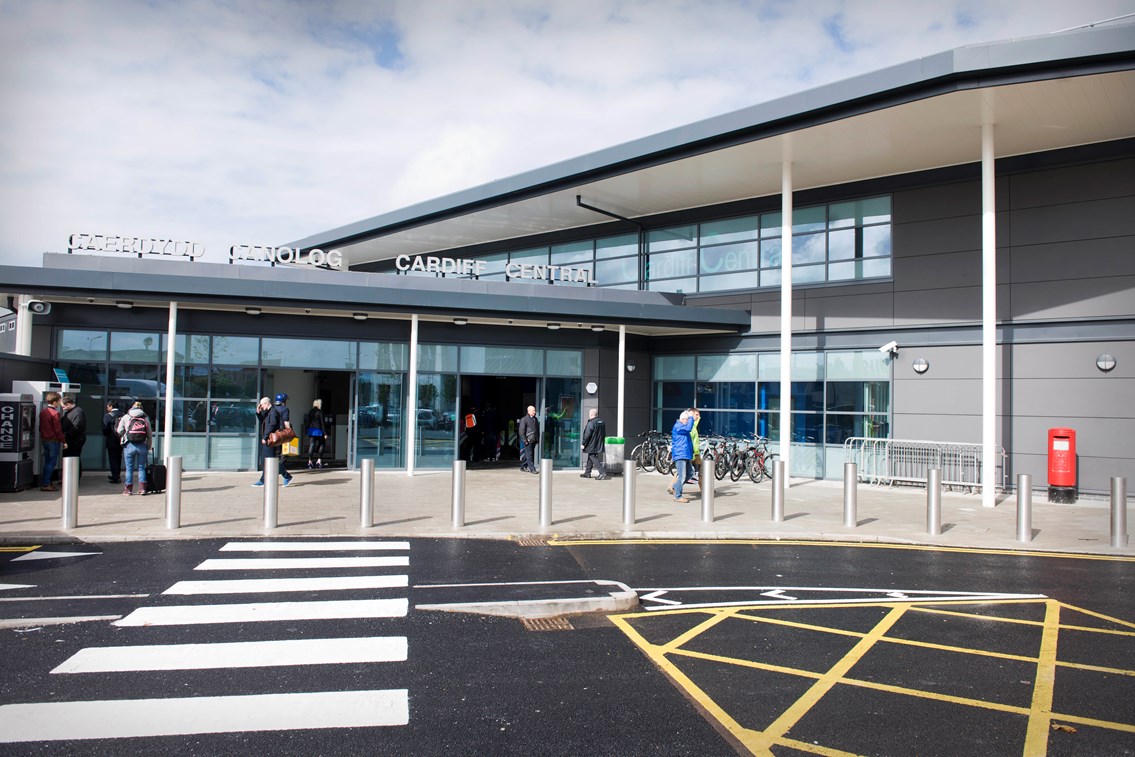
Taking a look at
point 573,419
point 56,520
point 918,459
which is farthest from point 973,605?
point 573,419

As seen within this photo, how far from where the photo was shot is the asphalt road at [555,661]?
444 cm

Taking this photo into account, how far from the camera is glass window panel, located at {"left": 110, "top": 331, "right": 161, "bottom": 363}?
17047 millimetres

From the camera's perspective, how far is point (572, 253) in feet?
79.5

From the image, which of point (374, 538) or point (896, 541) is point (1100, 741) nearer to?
point (896, 541)

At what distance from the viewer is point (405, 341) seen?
62.2 ft

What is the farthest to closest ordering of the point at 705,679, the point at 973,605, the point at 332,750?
the point at 973,605, the point at 705,679, the point at 332,750

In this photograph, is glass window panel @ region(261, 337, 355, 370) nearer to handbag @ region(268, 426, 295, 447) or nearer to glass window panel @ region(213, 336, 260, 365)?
glass window panel @ region(213, 336, 260, 365)

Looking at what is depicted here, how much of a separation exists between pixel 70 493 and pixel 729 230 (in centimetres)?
1594

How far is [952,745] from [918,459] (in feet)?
45.3

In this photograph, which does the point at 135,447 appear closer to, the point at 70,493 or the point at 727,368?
the point at 70,493

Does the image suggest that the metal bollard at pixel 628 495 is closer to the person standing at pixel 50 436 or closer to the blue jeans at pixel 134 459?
the blue jeans at pixel 134 459

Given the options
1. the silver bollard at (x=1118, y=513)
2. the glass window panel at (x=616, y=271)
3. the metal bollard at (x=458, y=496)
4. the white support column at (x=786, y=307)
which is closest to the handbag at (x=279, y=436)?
the metal bollard at (x=458, y=496)

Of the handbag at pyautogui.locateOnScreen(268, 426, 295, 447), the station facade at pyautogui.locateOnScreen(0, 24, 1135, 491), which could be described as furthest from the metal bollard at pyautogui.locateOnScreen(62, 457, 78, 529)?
the station facade at pyautogui.locateOnScreen(0, 24, 1135, 491)

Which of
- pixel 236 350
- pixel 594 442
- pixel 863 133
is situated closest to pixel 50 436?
pixel 236 350
